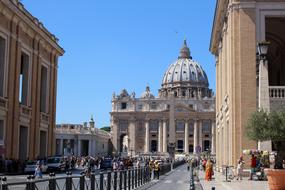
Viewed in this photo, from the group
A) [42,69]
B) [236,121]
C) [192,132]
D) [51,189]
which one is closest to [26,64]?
[42,69]

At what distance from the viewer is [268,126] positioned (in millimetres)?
22125

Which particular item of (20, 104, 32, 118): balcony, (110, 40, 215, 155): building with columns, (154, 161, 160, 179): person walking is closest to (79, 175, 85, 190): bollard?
(154, 161, 160, 179): person walking

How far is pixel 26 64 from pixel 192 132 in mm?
140972

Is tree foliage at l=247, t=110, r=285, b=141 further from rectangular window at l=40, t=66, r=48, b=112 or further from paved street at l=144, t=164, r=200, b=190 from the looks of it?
rectangular window at l=40, t=66, r=48, b=112

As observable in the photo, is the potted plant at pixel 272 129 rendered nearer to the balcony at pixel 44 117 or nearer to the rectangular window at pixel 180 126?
the balcony at pixel 44 117

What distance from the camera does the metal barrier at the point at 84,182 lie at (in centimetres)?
1038

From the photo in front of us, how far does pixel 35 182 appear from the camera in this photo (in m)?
10.6

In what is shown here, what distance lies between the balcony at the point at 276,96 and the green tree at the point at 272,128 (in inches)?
273

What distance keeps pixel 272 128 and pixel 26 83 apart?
30.7m

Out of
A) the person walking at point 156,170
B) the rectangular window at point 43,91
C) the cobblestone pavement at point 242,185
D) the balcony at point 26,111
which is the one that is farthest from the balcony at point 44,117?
the cobblestone pavement at point 242,185

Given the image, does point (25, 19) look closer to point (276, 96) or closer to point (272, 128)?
point (276, 96)

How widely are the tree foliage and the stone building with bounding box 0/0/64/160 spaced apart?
22.6 meters

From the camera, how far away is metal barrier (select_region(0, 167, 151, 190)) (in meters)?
10.4

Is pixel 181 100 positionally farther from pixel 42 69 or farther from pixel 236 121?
pixel 236 121
